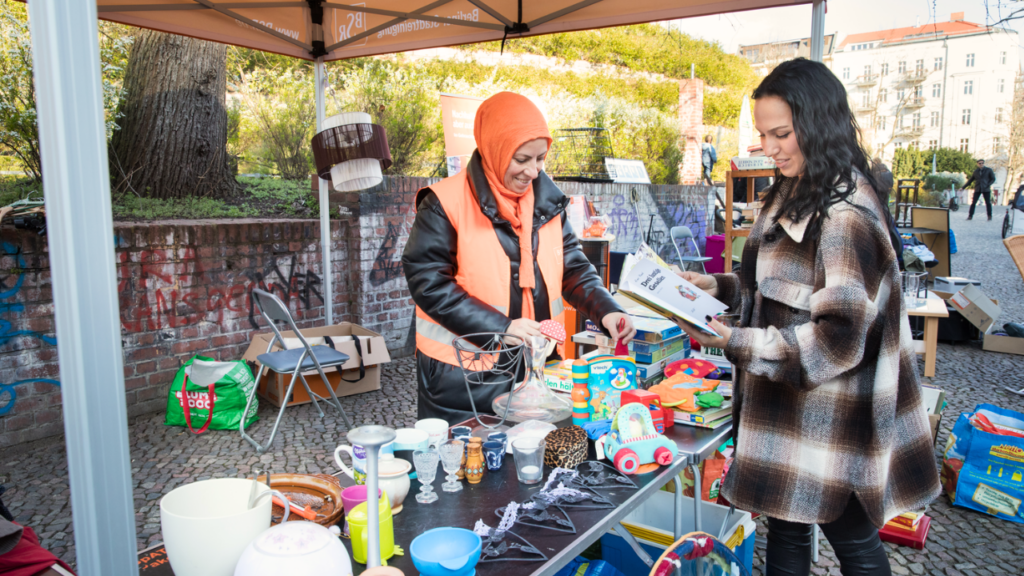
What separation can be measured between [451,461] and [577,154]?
10345 mm

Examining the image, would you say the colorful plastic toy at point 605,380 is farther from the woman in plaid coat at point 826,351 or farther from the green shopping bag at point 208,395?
the green shopping bag at point 208,395

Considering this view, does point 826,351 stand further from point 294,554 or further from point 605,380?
point 294,554

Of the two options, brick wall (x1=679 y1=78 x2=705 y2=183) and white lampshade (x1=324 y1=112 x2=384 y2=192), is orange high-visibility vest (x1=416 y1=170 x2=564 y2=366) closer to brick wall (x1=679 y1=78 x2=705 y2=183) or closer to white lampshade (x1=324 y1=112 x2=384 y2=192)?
white lampshade (x1=324 y1=112 x2=384 y2=192)

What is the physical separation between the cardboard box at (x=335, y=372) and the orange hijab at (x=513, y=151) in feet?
9.22

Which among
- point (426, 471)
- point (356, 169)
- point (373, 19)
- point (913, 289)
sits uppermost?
point (373, 19)

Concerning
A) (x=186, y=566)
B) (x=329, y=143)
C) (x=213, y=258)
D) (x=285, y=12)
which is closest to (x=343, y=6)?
(x=285, y=12)

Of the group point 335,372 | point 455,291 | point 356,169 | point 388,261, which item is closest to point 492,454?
point 455,291

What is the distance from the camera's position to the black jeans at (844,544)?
1617 millimetres

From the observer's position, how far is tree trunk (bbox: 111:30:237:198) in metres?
6.21

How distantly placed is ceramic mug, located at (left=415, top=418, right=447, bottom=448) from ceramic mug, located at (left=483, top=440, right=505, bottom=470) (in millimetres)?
115

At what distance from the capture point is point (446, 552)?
3.90ft

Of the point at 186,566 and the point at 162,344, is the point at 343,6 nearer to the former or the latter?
the point at 162,344

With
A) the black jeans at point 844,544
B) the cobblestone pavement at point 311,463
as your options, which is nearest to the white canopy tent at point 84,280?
the black jeans at point 844,544

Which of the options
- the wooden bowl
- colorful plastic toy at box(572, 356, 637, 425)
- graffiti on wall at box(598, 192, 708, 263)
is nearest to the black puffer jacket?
colorful plastic toy at box(572, 356, 637, 425)
